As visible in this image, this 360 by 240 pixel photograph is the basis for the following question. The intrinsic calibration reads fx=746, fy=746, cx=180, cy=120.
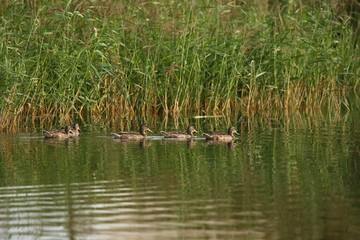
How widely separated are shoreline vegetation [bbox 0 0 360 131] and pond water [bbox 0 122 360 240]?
2470 millimetres

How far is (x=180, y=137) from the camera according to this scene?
49.7 ft

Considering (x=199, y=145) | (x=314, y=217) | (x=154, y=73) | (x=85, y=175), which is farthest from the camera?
(x=154, y=73)

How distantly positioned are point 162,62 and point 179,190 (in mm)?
9363

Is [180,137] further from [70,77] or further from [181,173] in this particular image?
[181,173]

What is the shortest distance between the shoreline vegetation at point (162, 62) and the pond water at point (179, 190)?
8.10ft

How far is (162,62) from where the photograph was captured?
18469 millimetres

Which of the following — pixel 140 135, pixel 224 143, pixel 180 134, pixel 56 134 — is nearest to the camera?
pixel 224 143

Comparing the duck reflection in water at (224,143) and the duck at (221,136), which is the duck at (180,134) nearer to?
the duck at (221,136)

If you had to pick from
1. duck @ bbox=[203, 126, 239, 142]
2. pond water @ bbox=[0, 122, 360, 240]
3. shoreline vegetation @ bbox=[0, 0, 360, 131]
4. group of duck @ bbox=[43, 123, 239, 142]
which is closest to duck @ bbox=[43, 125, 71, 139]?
group of duck @ bbox=[43, 123, 239, 142]

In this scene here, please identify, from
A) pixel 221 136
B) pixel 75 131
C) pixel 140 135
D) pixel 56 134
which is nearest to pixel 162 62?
pixel 140 135

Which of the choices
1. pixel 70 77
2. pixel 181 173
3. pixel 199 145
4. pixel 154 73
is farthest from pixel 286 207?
pixel 154 73

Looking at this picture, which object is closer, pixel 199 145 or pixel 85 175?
pixel 85 175

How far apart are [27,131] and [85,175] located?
5.72 metres

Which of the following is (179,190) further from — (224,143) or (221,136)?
(221,136)
